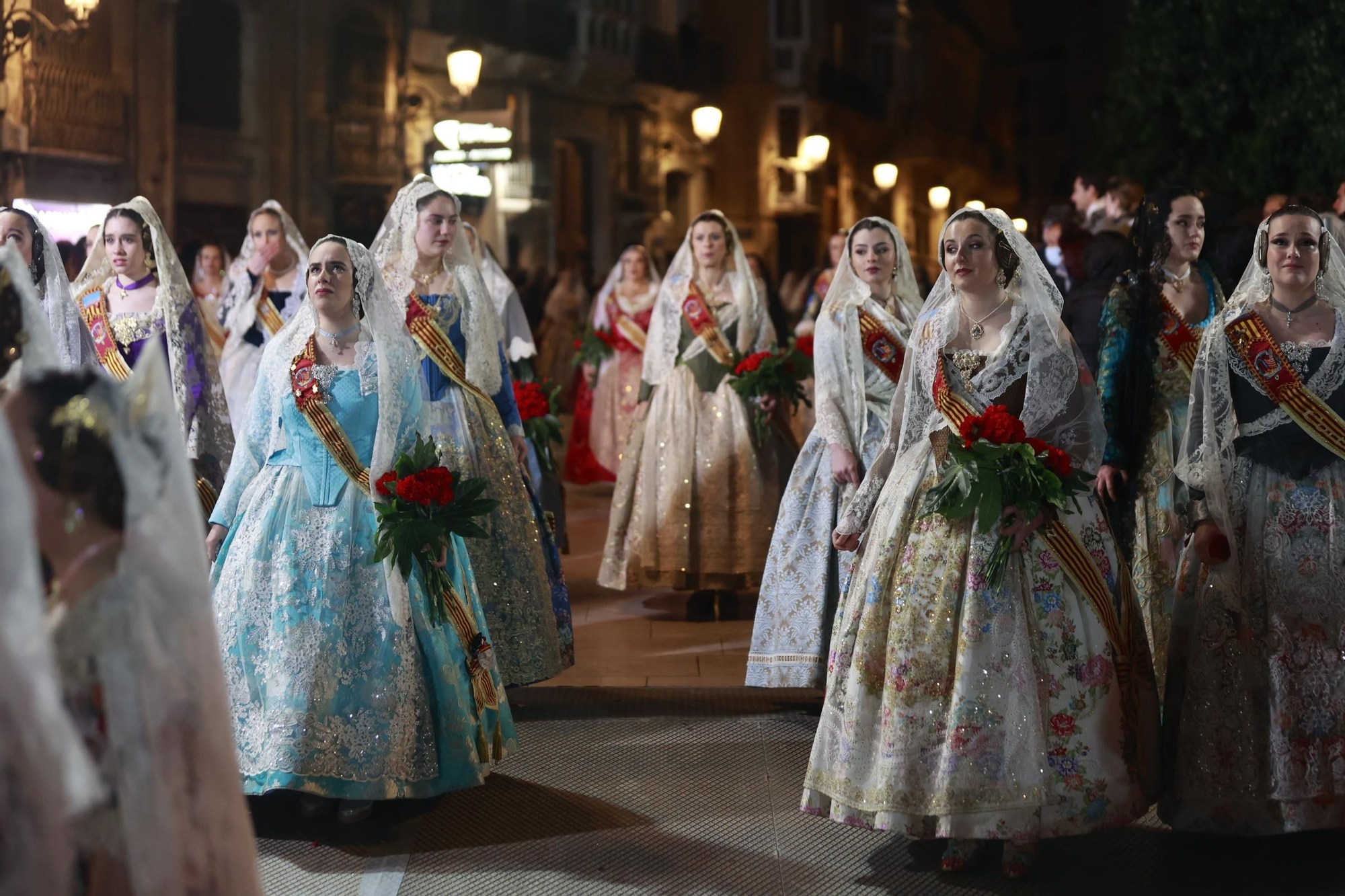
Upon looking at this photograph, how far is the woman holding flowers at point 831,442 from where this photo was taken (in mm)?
5816

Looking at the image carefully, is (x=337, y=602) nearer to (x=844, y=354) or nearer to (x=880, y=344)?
(x=844, y=354)

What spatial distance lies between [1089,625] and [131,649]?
268 cm

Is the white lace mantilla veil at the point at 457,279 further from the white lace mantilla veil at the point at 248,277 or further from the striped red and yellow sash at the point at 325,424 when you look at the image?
the white lace mantilla veil at the point at 248,277

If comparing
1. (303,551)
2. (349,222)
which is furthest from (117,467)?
(349,222)

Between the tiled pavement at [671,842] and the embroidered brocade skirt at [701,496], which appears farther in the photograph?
the embroidered brocade skirt at [701,496]

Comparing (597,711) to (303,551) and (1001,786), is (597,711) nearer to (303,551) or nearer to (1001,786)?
(303,551)

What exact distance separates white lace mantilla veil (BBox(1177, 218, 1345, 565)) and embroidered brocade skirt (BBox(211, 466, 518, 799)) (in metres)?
2.20

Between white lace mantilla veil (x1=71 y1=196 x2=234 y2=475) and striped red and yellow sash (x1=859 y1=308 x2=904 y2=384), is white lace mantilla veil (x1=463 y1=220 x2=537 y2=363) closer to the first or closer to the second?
white lace mantilla veil (x1=71 y1=196 x2=234 y2=475)

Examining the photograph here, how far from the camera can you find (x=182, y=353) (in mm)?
5707

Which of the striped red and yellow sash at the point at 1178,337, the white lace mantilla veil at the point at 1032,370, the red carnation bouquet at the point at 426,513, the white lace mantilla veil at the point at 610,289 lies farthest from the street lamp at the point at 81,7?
the white lace mantilla veil at the point at 1032,370

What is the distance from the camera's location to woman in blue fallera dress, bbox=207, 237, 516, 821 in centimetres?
443

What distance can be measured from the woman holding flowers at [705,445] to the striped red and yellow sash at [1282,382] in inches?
138

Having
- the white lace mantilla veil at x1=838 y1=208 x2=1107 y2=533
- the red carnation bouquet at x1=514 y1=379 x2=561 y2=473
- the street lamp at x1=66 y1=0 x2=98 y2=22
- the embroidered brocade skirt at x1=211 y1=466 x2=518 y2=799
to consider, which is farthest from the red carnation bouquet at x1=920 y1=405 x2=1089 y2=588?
the street lamp at x1=66 y1=0 x2=98 y2=22

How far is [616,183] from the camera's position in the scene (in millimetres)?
24281
